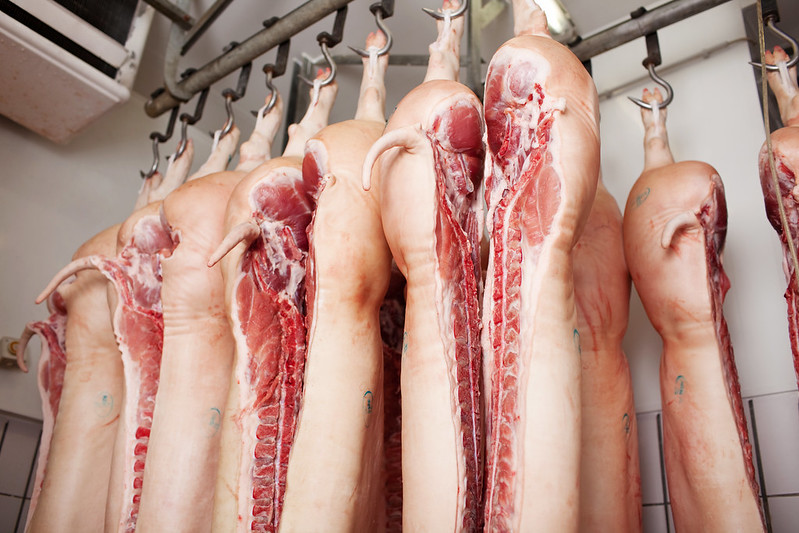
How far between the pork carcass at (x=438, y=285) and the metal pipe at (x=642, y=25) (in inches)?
27.2

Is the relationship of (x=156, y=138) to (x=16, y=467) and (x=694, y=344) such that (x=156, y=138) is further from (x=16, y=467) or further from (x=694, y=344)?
(x=694, y=344)

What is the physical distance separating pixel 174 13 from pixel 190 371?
135cm

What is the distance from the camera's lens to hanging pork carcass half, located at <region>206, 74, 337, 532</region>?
1292 mm

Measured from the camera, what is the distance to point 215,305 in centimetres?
160

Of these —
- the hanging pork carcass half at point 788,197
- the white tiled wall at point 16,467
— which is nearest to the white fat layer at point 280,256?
the hanging pork carcass half at point 788,197

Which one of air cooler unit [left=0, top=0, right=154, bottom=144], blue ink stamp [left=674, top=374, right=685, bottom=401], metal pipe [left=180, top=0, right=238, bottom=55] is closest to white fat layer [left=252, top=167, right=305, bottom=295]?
blue ink stamp [left=674, top=374, right=685, bottom=401]

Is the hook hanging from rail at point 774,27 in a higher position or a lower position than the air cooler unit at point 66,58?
lower

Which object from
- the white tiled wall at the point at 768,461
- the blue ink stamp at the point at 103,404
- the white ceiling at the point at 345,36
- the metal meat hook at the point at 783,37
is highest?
the white ceiling at the point at 345,36

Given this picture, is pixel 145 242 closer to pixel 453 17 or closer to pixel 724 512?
pixel 453 17

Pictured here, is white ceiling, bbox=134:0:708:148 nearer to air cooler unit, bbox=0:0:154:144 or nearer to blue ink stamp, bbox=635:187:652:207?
air cooler unit, bbox=0:0:154:144

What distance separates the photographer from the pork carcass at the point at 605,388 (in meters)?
1.35

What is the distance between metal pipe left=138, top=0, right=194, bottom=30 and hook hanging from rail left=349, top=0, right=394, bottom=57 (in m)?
0.85

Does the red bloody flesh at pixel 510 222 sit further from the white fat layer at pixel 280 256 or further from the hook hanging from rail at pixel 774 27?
the hook hanging from rail at pixel 774 27

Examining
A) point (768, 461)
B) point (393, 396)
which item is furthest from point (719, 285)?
point (393, 396)
